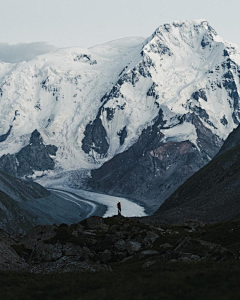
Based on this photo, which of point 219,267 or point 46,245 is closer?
point 219,267

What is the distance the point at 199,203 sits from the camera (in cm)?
13150

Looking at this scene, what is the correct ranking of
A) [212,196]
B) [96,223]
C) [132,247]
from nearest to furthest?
[132,247] < [96,223] < [212,196]

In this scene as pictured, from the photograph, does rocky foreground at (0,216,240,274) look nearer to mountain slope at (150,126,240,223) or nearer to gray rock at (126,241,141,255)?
gray rock at (126,241,141,255)

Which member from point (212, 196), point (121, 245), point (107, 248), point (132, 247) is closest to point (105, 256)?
point (107, 248)

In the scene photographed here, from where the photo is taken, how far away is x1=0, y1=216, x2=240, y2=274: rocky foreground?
1791 inches

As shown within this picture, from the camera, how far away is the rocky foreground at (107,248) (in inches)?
1791

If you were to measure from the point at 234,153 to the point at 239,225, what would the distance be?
113m

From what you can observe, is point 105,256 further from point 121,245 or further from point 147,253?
point 147,253

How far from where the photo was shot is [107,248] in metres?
55.9

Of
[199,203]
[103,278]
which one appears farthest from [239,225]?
[199,203]

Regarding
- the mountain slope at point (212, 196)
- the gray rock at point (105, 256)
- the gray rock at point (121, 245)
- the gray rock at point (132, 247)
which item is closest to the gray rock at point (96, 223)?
the gray rock at point (121, 245)

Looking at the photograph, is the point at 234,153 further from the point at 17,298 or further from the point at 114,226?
the point at 17,298

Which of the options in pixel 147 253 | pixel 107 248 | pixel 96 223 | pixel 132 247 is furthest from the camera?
pixel 96 223

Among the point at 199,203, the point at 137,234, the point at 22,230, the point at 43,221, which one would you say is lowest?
the point at 43,221
